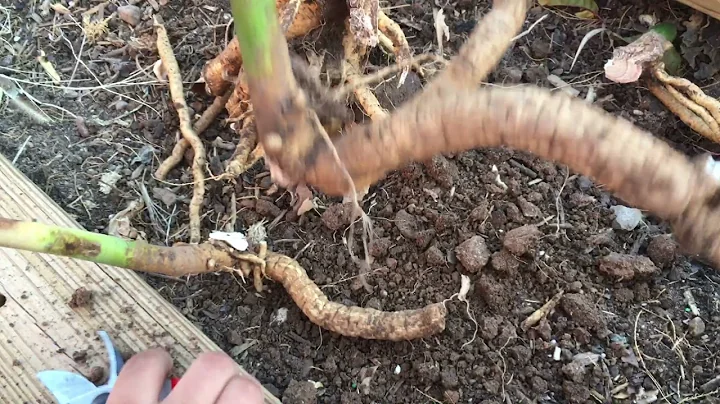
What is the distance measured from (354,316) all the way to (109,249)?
354 mm

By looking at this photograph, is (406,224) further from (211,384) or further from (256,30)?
(256,30)

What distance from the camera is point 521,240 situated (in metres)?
0.96

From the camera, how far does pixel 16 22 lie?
51.2 inches

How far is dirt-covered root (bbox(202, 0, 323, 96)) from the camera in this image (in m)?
0.87

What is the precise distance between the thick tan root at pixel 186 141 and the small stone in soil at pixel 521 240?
544 mm

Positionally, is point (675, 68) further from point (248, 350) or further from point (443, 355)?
point (248, 350)

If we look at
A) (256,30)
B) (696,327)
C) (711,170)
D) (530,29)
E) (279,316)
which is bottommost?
(696,327)

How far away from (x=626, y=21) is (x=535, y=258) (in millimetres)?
544

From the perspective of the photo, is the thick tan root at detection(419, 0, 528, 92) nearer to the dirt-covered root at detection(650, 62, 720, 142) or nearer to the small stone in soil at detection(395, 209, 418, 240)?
the small stone in soil at detection(395, 209, 418, 240)

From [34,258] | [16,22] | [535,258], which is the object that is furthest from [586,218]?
[16,22]

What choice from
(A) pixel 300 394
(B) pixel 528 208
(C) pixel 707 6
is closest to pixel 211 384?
(A) pixel 300 394

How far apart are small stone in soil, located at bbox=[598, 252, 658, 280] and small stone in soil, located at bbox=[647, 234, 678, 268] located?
0.06 ft

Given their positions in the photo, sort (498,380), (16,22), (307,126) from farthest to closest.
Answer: (16,22), (498,380), (307,126)

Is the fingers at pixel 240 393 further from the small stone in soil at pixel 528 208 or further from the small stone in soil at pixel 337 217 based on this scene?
the small stone in soil at pixel 528 208
